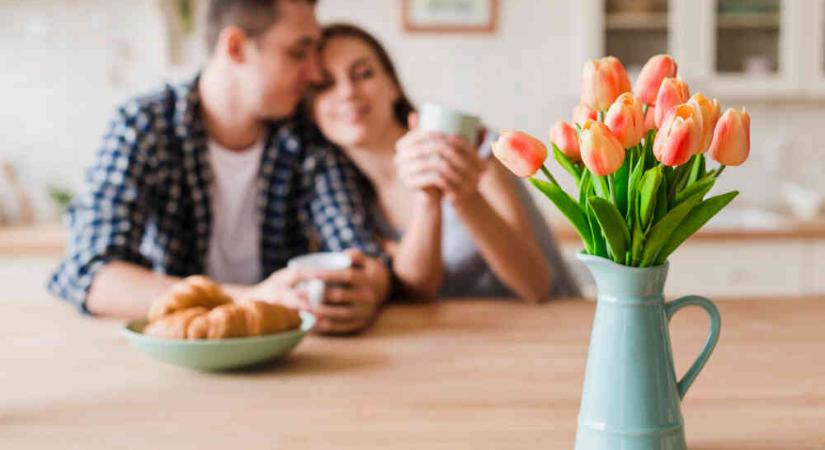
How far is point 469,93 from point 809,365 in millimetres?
2571

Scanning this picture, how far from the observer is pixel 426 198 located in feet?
5.49

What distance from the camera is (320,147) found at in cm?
204

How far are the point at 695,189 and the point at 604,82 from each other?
0.40ft

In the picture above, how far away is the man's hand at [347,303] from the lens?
139 centimetres

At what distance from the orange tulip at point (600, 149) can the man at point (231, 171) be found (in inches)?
45.3

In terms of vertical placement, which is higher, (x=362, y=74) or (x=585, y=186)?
(x=362, y=74)

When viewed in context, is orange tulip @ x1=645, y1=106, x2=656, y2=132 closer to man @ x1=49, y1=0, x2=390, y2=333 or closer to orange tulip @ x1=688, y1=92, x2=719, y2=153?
orange tulip @ x1=688, y1=92, x2=719, y2=153

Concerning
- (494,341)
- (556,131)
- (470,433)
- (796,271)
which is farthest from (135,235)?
(796,271)

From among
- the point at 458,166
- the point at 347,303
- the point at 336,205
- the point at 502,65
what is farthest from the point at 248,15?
the point at 502,65

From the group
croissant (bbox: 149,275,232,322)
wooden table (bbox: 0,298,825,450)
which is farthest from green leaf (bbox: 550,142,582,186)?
croissant (bbox: 149,275,232,322)

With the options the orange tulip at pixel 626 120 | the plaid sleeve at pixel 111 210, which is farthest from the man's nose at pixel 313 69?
the orange tulip at pixel 626 120

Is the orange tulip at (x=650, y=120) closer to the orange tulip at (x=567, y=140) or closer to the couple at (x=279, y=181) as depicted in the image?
the orange tulip at (x=567, y=140)

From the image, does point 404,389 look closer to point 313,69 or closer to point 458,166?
point 458,166

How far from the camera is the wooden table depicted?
0.95 m
